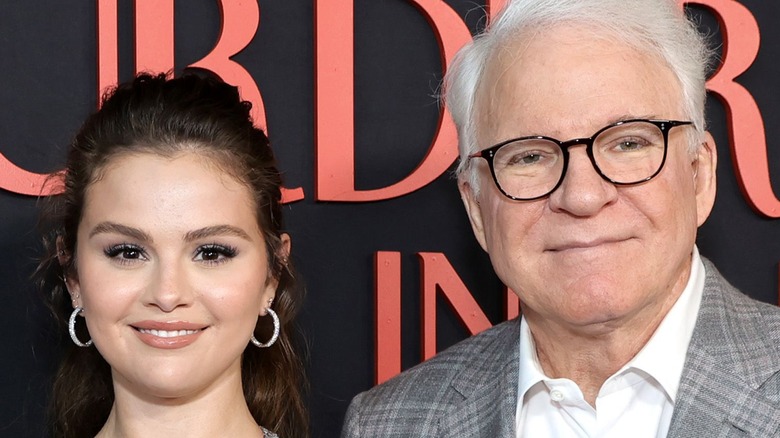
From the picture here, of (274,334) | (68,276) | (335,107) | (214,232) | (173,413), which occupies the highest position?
(335,107)

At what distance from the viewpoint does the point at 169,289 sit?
170 cm

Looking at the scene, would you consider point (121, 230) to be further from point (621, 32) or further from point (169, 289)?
point (621, 32)

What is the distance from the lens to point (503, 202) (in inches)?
65.4

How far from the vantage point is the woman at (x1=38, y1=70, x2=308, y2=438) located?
67.9 inches

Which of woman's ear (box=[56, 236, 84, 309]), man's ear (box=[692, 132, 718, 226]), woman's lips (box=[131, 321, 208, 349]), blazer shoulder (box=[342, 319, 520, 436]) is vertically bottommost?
blazer shoulder (box=[342, 319, 520, 436])

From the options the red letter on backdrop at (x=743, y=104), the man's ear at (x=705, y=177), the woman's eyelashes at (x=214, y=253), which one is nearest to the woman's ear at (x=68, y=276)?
the woman's eyelashes at (x=214, y=253)

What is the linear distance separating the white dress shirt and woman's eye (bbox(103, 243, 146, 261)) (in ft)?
2.11

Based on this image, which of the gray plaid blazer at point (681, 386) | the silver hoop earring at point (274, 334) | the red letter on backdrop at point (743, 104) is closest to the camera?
the gray plaid blazer at point (681, 386)

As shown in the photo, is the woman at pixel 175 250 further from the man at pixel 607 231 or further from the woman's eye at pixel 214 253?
the man at pixel 607 231

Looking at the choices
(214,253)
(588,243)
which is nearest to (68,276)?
(214,253)

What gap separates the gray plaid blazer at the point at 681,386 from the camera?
1.53 meters

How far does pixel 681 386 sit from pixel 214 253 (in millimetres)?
750

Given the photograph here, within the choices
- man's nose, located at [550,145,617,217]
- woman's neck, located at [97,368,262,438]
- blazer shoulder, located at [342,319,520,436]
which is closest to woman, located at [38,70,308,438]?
woman's neck, located at [97,368,262,438]

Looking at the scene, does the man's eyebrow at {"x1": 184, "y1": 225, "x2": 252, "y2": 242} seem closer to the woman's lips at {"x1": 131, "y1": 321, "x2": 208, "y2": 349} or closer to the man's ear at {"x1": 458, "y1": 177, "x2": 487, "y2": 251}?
the woman's lips at {"x1": 131, "y1": 321, "x2": 208, "y2": 349}
